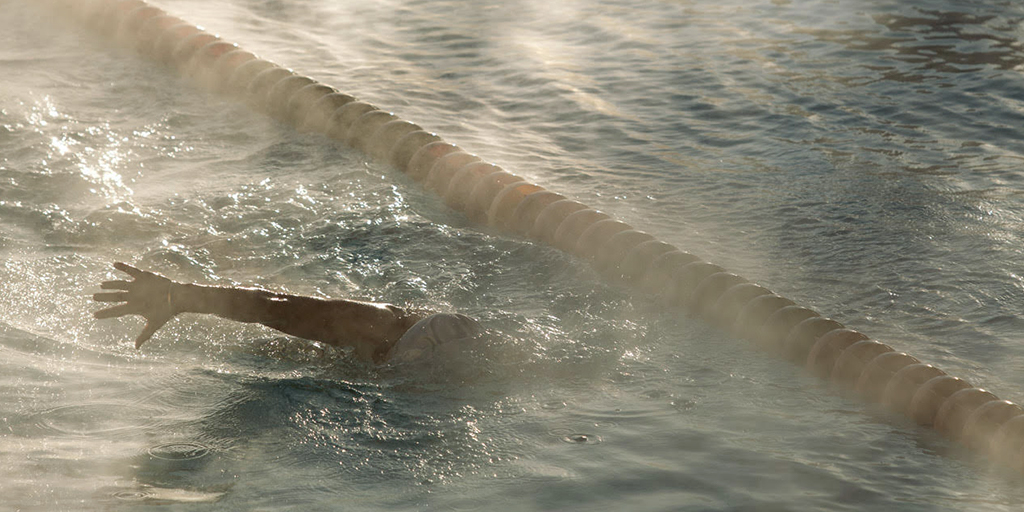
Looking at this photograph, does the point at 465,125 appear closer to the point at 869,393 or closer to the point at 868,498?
the point at 869,393

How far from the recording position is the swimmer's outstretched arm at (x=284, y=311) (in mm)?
3881

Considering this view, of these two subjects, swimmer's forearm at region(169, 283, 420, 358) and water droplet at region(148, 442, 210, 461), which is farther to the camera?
swimmer's forearm at region(169, 283, 420, 358)

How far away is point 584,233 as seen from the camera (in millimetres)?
5773

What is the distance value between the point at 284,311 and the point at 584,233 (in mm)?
2199

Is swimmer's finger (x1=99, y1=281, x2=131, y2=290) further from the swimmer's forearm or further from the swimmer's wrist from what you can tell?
the swimmer's forearm

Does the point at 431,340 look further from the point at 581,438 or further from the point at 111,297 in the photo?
the point at 111,297

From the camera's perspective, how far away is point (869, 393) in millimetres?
4242

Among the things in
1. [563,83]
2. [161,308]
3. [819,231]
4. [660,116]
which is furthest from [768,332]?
[563,83]

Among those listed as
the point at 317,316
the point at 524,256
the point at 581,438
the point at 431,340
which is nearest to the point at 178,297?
the point at 317,316

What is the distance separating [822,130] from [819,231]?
74.9 inches

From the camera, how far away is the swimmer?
4098mm

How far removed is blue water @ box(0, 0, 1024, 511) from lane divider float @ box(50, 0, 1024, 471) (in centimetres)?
16

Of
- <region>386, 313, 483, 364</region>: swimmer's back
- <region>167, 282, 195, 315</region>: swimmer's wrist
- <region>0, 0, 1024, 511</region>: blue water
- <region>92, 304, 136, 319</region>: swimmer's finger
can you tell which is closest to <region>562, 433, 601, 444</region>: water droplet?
<region>0, 0, 1024, 511</region>: blue water

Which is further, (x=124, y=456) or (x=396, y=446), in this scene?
(x=396, y=446)
